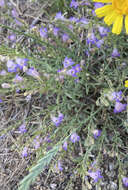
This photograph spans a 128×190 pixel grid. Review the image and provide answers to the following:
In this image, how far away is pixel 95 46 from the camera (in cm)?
187

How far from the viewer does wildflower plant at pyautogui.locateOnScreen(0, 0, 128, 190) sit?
5.44 ft

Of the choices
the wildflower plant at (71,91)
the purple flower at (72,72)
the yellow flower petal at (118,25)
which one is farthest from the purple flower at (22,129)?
Result: the yellow flower petal at (118,25)

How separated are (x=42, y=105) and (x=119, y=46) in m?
0.92

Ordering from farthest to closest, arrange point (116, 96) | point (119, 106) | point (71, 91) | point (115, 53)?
1. point (71, 91)
2. point (115, 53)
3. point (119, 106)
4. point (116, 96)

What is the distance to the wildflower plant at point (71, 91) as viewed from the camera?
1.66 metres

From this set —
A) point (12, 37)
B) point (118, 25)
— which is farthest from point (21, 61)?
point (12, 37)

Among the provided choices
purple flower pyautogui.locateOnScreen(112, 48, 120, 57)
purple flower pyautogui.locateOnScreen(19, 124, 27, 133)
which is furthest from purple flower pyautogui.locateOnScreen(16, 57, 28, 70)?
purple flower pyautogui.locateOnScreen(112, 48, 120, 57)

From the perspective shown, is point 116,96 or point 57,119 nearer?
point 116,96

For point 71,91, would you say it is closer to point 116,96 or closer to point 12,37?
point 116,96

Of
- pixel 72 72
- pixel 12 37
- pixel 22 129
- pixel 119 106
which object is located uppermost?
pixel 12 37

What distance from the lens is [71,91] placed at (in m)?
2.01

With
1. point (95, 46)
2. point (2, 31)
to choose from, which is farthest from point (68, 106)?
point (2, 31)

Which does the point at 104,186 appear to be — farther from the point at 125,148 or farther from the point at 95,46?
the point at 95,46

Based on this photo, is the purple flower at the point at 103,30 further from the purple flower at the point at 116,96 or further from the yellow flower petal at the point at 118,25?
the purple flower at the point at 116,96
